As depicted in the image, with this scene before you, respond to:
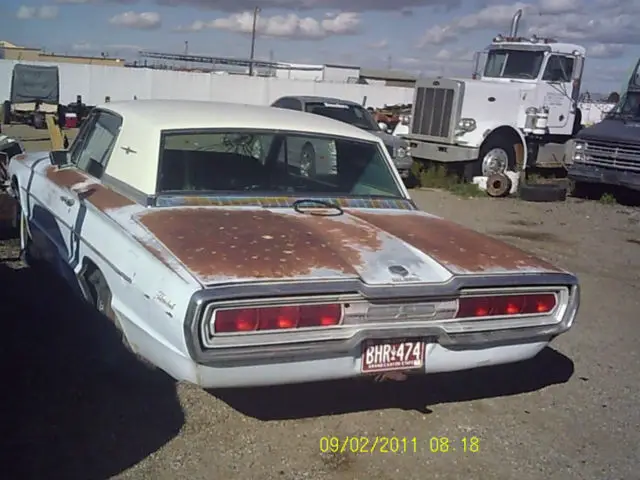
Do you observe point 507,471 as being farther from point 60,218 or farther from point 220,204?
point 60,218

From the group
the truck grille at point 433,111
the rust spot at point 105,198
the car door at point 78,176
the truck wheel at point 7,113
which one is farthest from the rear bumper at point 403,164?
the truck wheel at point 7,113

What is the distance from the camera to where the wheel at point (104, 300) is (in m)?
3.86

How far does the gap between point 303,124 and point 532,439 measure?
2.32 metres

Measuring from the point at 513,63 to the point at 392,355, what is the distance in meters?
12.7

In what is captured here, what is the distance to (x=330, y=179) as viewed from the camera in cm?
479

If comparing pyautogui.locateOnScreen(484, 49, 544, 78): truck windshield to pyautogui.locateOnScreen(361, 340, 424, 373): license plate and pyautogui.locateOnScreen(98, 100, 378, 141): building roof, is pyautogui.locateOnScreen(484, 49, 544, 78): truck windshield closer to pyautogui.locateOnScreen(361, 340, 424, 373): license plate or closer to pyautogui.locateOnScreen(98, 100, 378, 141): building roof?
pyautogui.locateOnScreen(98, 100, 378, 141): building roof

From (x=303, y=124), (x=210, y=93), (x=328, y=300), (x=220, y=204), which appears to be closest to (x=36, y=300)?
(x=220, y=204)

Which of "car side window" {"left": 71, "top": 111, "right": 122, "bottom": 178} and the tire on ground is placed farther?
the tire on ground

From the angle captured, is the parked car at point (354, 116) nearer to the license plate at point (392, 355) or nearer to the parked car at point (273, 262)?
the parked car at point (273, 262)

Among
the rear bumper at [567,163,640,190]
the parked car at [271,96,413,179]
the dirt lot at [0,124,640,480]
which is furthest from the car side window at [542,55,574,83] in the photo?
the dirt lot at [0,124,640,480]

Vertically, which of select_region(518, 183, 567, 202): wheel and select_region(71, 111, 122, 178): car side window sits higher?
select_region(71, 111, 122, 178): car side window

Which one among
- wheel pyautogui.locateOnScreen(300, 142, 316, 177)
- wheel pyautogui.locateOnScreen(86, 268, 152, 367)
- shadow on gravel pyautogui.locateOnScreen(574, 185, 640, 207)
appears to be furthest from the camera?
shadow on gravel pyautogui.locateOnScreen(574, 185, 640, 207)

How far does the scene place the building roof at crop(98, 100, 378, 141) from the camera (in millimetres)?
4602

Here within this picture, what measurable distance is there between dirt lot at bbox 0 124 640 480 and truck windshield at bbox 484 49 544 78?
410 inches
